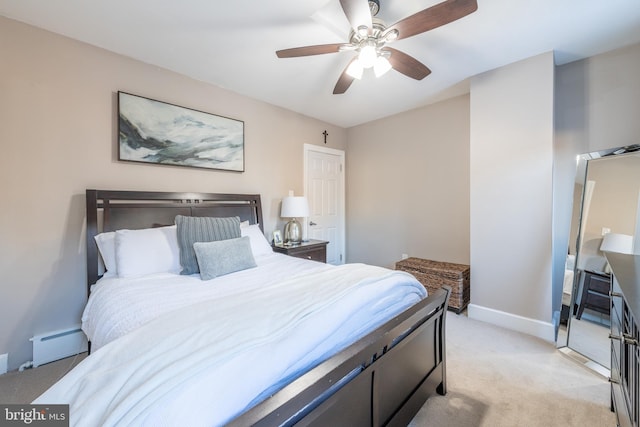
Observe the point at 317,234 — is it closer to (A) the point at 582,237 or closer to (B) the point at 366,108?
(B) the point at 366,108

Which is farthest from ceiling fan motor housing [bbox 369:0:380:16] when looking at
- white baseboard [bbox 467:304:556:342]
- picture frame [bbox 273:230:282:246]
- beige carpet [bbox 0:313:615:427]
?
white baseboard [bbox 467:304:556:342]

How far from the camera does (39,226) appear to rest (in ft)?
6.81

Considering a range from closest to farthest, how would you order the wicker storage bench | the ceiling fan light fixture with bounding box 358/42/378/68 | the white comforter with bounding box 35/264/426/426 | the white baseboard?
the white comforter with bounding box 35/264/426/426
the ceiling fan light fixture with bounding box 358/42/378/68
the white baseboard
the wicker storage bench

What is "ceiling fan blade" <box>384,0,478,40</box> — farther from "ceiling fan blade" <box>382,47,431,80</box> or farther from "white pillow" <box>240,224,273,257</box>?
"white pillow" <box>240,224,273,257</box>

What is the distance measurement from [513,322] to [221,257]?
2.88 metres

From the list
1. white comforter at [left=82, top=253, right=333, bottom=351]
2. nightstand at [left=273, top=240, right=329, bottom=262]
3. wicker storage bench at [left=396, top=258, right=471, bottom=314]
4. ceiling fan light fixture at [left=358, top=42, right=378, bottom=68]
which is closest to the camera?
white comforter at [left=82, top=253, right=333, bottom=351]

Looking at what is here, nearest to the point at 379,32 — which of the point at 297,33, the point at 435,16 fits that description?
the point at 435,16

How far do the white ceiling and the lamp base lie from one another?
173cm

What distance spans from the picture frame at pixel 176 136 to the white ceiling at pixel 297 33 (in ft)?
1.40

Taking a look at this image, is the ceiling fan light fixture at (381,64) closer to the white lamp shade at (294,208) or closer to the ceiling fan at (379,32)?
the ceiling fan at (379,32)

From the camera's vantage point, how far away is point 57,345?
213cm

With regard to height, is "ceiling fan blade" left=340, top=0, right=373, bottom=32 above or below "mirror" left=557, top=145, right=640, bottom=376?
above

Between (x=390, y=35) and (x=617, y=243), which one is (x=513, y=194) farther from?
(x=390, y=35)

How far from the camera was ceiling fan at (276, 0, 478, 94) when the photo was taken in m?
Answer: 1.48
